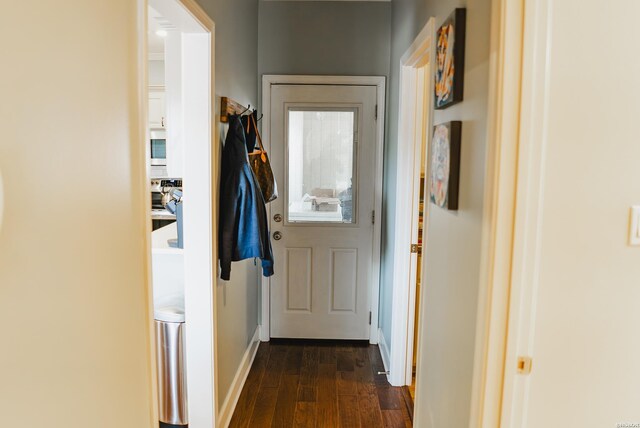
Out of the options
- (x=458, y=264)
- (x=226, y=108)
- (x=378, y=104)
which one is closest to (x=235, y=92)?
(x=226, y=108)

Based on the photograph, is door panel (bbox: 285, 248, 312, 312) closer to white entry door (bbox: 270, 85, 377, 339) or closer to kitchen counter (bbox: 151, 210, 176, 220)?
white entry door (bbox: 270, 85, 377, 339)

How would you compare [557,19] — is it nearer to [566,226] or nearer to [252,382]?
[566,226]

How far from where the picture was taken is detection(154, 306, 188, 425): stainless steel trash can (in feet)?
7.80

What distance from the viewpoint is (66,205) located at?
0.93m

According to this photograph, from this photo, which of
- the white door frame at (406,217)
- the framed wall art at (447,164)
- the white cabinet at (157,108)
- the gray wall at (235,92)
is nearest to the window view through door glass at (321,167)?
the gray wall at (235,92)

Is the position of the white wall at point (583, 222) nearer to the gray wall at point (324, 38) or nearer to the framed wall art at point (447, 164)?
the framed wall art at point (447, 164)

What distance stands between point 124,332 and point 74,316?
0.81 ft

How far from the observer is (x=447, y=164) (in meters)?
1.64

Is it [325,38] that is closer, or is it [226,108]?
[226,108]

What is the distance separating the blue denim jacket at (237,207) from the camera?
7.73ft

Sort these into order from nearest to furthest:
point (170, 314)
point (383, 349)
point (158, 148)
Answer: point (170, 314)
point (383, 349)
point (158, 148)

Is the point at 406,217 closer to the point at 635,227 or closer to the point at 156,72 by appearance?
the point at 635,227

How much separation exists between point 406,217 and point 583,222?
1.64 metres

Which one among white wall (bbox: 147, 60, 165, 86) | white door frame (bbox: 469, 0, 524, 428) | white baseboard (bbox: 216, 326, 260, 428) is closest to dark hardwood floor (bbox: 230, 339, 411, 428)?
white baseboard (bbox: 216, 326, 260, 428)
